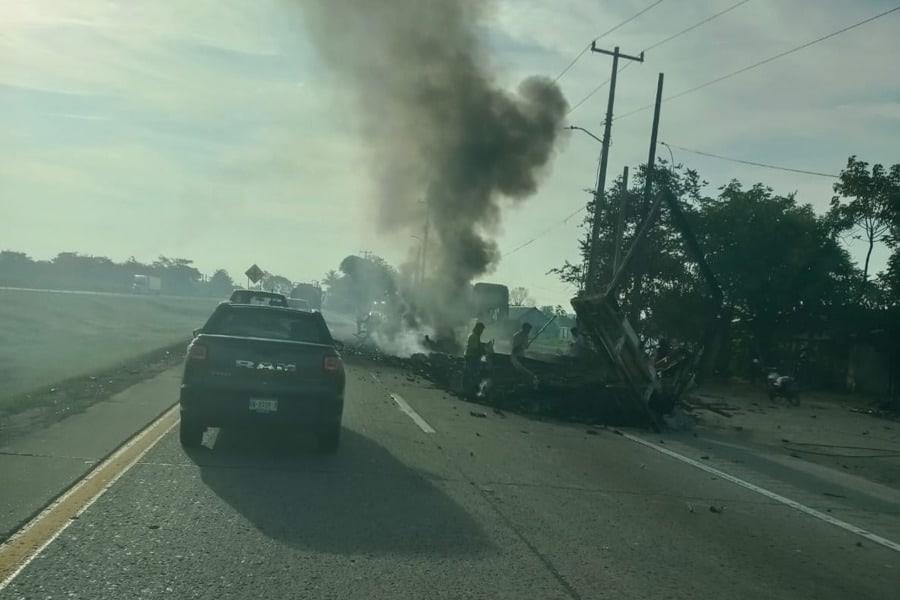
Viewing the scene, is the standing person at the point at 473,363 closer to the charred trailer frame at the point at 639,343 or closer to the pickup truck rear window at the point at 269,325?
the charred trailer frame at the point at 639,343

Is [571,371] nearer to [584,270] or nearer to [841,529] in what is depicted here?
[841,529]

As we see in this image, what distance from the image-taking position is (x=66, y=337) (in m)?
29.0

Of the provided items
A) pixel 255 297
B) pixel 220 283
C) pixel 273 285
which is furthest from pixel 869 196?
pixel 220 283

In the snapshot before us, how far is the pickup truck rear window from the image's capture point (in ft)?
35.1

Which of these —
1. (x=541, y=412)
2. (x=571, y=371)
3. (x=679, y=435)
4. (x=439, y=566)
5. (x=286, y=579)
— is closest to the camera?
(x=286, y=579)

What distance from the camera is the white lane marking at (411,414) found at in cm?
1321

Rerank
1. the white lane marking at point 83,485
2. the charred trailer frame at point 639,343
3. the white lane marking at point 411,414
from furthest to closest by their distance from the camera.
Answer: the charred trailer frame at point 639,343, the white lane marking at point 411,414, the white lane marking at point 83,485

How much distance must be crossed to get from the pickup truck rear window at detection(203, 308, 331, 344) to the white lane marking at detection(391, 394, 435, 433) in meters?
2.81

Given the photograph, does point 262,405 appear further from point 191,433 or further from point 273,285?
point 273,285

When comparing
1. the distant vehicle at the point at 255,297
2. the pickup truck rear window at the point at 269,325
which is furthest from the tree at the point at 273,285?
the pickup truck rear window at the point at 269,325

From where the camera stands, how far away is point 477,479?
9188 mm

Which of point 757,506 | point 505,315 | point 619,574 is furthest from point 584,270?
point 619,574

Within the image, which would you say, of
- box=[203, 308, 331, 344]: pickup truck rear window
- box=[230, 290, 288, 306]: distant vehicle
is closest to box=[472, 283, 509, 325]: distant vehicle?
box=[230, 290, 288, 306]: distant vehicle

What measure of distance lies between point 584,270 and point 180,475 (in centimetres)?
2848
